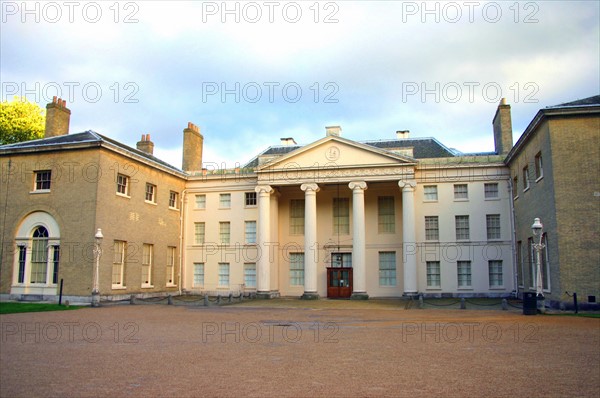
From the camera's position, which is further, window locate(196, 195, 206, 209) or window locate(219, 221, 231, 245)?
window locate(196, 195, 206, 209)

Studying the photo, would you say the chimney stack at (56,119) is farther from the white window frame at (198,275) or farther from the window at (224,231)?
the white window frame at (198,275)

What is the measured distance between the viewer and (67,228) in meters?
28.5

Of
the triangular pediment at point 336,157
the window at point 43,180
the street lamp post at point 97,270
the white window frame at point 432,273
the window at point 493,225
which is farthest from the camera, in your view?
the white window frame at point 432,273

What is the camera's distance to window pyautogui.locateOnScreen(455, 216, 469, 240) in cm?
3450

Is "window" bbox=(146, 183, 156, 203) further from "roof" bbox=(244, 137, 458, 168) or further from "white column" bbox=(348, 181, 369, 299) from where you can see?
"white column" bbox=(348, 181, 369, 299)

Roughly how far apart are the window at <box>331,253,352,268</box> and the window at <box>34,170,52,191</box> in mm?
18976

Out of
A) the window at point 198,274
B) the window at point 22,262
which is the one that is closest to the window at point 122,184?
the window at point 22,262

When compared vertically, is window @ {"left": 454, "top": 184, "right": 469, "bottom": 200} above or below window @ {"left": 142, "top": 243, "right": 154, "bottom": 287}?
above

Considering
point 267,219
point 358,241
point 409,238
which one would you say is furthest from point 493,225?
point 267,219

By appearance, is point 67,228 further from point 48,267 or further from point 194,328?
point 194,328

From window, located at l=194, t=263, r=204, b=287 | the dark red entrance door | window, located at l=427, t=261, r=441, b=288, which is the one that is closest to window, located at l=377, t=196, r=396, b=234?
window, located at l=427, t=261, r=441, b=288

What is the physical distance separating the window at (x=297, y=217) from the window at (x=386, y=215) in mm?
5620

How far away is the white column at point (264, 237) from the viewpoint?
34.5 metres

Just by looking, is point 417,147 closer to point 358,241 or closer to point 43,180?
point 358,241
